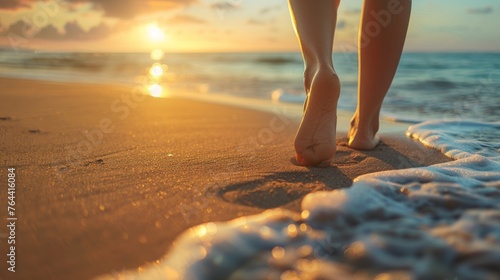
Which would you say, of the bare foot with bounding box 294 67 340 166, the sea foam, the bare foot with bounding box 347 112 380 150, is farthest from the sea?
the bare foot with bounding box 347 112 380 150

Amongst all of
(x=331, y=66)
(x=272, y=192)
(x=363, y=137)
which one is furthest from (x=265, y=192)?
(x=363, y=137)

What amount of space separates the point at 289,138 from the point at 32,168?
4.22 feet

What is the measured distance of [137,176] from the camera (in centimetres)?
150

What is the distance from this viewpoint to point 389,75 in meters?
1.98

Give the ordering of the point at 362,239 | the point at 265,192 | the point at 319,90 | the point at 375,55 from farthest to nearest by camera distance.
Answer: the point at 375,55 < the point at 319,90 < the point at 265,192 < the point at 362,239

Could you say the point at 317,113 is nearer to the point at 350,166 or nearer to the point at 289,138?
the point at 350,166

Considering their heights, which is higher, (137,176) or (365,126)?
(365,126)

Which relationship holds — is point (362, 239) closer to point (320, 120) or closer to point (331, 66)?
point (320, 120)

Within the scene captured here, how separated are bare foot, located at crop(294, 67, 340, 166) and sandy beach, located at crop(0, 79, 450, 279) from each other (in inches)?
2.8

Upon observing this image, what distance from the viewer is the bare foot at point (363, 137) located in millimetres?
2025

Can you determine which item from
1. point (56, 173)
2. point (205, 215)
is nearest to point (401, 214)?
point (205, 215)

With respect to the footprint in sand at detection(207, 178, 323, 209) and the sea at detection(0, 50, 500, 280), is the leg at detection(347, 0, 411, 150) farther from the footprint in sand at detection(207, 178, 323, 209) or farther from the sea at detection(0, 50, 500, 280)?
the footprint in sand at detection(207, 178, 323, 209)

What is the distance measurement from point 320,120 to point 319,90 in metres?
0.12

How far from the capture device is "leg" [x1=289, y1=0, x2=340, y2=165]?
164 cm
